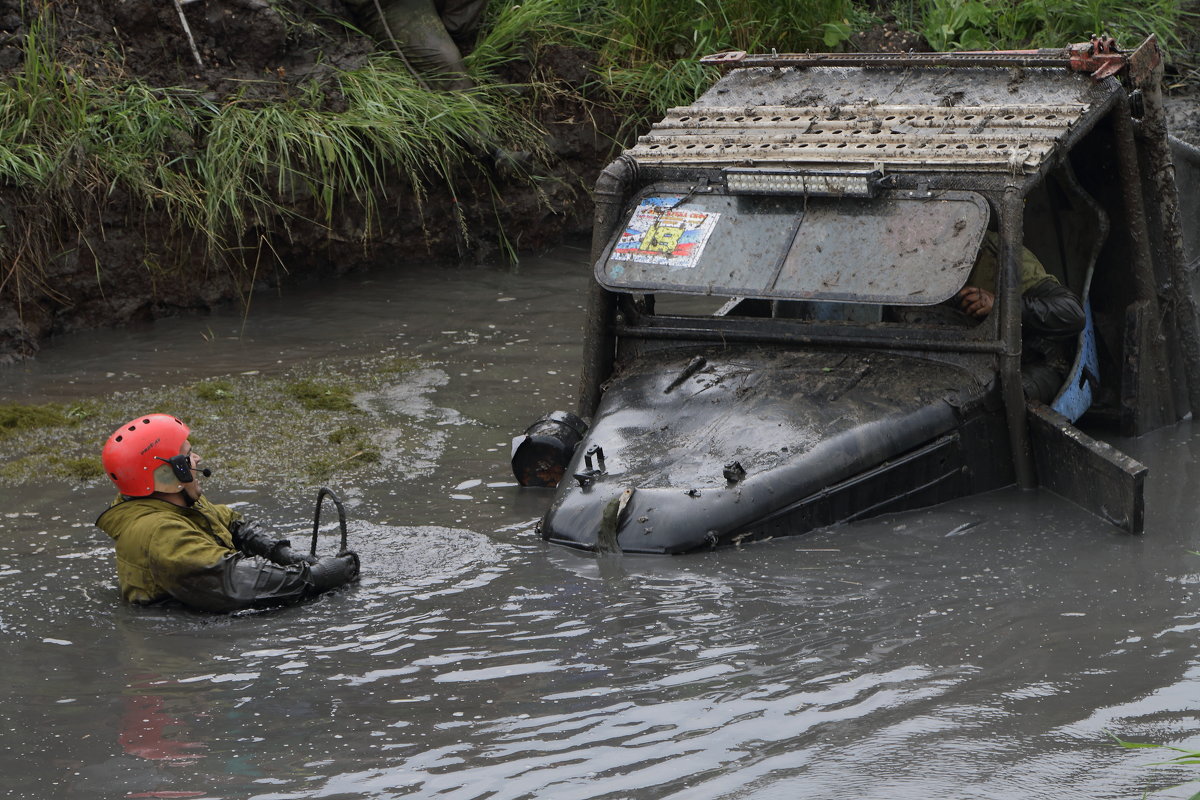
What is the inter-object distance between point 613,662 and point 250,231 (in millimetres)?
5973

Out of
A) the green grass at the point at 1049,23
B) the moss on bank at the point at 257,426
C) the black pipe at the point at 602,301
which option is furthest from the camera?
the green grass at the point at 1049,23

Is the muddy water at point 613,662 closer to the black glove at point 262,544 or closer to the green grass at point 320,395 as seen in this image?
the black glove at point 262,544

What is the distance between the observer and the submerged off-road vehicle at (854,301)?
555 cm

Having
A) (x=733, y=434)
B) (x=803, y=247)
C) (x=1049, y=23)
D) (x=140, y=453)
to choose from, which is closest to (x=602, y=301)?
(x=803, y=247)

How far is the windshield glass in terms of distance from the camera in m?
5.76

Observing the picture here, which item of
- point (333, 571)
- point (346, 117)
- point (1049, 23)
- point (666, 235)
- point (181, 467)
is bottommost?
point (333, 571)

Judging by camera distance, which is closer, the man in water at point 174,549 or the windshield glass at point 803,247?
the man in water at point 174,549

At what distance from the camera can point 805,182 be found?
6039 mm

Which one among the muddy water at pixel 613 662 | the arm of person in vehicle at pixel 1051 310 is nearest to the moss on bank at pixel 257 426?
the muddy water at pixel 613 662

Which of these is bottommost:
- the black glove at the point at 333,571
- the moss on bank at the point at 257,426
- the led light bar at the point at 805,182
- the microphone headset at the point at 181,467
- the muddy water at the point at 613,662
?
the muddy water at the point at 613,662

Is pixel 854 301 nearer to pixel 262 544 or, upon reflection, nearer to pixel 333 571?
pixel 333 571

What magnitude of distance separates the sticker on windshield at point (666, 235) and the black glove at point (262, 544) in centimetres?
179

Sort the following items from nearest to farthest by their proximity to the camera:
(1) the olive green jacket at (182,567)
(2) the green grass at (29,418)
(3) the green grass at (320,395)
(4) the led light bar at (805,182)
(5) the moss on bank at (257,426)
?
(1) the olive green jacket at (182,567), (4) the led light bar at (805,182), (5) the moss on bank at (257,426), (2) the green grass at (29,418), (3) the green grass at (320,395)

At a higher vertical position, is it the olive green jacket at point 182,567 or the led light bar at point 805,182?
the led light bar at point 805,182
